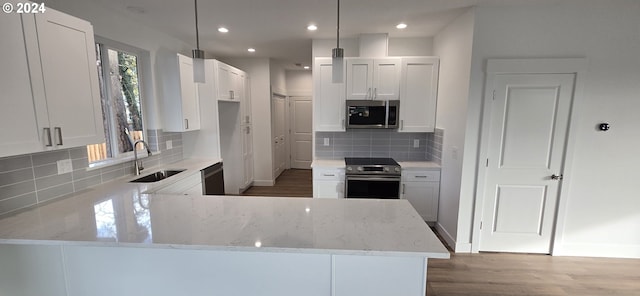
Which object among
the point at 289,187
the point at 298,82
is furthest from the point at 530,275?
the point at 298,82

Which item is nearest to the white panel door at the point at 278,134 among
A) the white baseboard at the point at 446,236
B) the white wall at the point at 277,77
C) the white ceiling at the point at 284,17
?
the white wall at the point at 277,77

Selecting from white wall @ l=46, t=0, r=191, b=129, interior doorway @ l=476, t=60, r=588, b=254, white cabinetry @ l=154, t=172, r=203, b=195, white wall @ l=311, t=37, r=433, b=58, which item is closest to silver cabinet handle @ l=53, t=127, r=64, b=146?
white cabinetry @ l=154, t=172, r=203, b=195

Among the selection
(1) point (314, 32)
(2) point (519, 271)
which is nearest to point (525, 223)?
(2) point (519, 271)

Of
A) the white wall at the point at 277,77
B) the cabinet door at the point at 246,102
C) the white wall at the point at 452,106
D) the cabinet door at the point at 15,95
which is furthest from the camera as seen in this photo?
the white wall at the point at 277,77

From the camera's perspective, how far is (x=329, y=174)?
11.0 feet

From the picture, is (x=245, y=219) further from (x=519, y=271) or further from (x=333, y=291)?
(x=519, y=271)

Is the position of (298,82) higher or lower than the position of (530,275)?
higher

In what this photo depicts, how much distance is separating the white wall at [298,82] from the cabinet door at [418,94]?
11.4 ft

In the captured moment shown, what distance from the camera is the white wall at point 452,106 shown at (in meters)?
2.65

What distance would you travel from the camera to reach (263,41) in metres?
3.71

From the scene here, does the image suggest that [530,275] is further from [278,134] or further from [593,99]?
[278,134]

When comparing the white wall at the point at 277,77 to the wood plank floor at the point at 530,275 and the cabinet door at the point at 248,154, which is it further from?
the wood plank floor at the point at 530,275

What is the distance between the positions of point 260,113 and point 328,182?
2.35 metres

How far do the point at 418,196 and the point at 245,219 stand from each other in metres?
2.47
